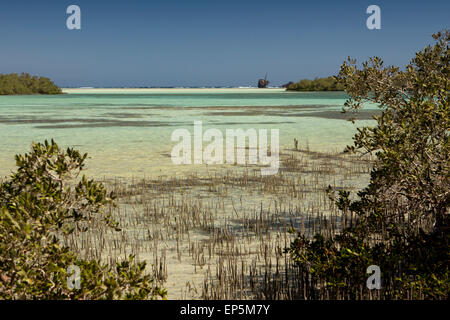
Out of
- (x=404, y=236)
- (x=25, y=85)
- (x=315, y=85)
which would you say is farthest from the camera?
(x=315, y=85)

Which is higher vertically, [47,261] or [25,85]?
[25,85]

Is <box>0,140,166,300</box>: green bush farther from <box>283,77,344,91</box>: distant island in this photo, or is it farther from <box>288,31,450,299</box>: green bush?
<box>283,77,344,91</box>: distant island

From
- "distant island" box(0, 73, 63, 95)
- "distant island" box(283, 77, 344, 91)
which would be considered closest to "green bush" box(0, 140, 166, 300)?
"distant island" box(0, 73, 63, 95)

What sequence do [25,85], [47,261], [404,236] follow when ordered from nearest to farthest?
[47,261] < [404,236] < [25,85]

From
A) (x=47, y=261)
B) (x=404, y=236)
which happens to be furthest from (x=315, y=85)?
(x=47, y=261)

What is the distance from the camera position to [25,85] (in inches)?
4158

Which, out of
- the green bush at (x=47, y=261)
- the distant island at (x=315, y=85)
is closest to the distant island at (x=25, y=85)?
the distant island at (x=315, y=85)

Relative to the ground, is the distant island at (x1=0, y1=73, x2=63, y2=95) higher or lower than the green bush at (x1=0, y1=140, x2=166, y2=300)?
higher

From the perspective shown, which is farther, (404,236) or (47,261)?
(404,236)

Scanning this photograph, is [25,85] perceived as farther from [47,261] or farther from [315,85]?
[47,261]

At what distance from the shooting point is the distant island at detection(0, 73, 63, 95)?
320ft

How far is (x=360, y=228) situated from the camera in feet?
17.1

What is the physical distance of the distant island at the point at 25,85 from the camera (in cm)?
9756
